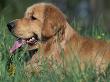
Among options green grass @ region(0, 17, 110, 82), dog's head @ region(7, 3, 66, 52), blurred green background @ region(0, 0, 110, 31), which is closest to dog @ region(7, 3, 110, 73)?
dog's head @ region(7, 3, 66, 52)

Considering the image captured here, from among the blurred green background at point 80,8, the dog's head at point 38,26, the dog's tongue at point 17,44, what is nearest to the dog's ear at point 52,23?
the dog's head at point 38,26

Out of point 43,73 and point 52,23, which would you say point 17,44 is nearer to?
point 52,23

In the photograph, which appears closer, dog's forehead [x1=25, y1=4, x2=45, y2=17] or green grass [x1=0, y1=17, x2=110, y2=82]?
green grass [x1=0, y1=17, x2=110, y2=82]

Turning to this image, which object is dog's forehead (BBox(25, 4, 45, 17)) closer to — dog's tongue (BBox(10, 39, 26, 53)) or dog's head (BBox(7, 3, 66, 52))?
dog's head (BBox(7, 3, 66, 52))

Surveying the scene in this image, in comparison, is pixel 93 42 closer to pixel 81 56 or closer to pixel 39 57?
pixel 81 56

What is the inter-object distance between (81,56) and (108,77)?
59.3 inches

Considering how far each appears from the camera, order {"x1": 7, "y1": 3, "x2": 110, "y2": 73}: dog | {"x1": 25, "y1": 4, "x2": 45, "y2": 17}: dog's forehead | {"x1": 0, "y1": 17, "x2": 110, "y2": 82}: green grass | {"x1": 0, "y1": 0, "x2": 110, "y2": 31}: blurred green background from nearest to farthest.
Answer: {"x1": 0, "y1": 17, "x2": 110, "y2": 82}: green grass, {"x1": 7, "y1": 3, "x2": 110, "y2": 73}: dog, {"x1": 25, "y1": 4, "x2": 45, "y2": 17}: dog's forehead, {"x1": 0, "y1": 0, "x2": 110, "y2": 31}: blurred green background

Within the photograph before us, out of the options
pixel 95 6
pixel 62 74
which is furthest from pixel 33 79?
pixel 95 6

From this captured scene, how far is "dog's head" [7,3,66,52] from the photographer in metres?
10.7

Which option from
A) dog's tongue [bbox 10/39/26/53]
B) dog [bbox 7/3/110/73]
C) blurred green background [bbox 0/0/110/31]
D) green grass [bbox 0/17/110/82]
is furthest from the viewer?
blurred green background [bbox 0/0/110/31]

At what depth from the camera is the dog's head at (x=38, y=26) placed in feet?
35.1

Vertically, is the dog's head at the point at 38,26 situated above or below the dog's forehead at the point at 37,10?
below

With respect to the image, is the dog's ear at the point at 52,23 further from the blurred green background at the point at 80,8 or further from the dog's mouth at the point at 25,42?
the blurred green background at the point at 80,8

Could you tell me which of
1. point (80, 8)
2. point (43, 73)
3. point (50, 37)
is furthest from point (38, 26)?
point (80, 8)
